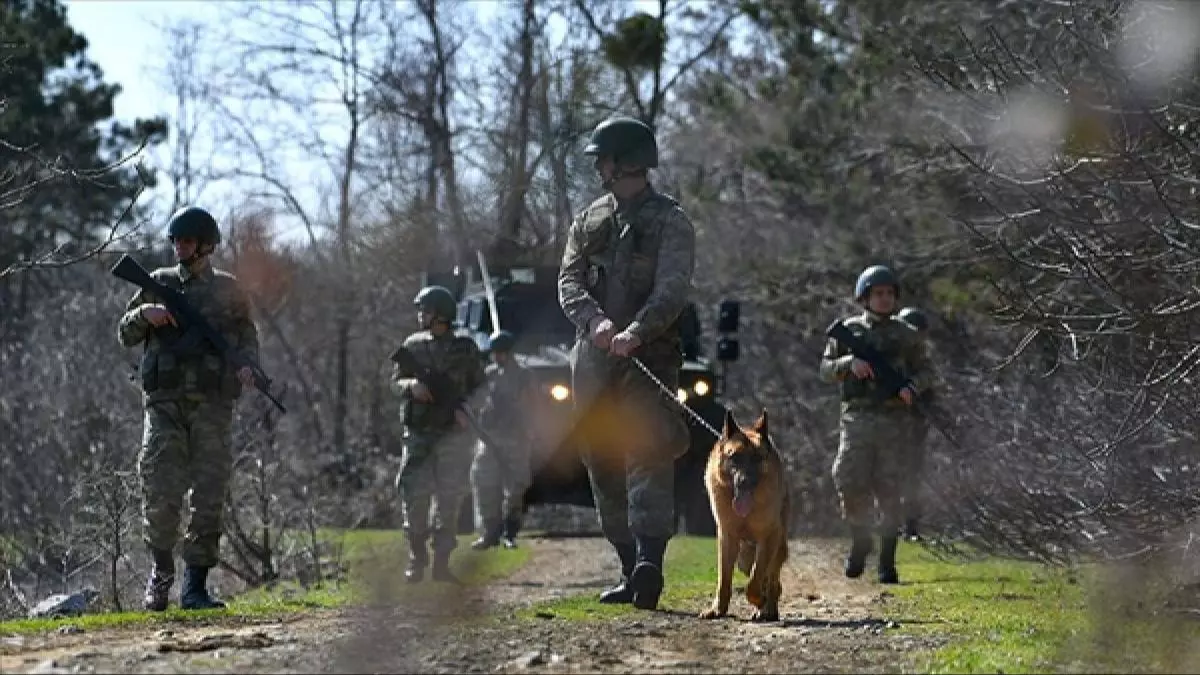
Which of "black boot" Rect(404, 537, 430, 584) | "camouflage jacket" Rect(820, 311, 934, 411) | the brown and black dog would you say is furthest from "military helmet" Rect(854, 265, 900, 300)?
the brown and black dog

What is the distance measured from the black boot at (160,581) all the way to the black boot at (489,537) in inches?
324

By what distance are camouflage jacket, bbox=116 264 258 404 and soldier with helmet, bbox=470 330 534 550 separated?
7.38 metres

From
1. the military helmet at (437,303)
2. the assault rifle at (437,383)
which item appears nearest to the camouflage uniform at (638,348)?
the assault rifle at (437,383)

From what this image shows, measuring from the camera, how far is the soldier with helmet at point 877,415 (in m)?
13.6

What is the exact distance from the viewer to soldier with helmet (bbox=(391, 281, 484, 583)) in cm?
1500

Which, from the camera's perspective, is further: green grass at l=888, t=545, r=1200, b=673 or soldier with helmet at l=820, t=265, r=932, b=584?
soldier with helmet at l=820, t=265, r=932, b=584

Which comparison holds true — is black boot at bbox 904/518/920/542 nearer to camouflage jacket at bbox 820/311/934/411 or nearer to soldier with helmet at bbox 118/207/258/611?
camouflage jacket at bbox 820/311/934/411

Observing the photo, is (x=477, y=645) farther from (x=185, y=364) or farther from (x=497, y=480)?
(x=497, y=480)

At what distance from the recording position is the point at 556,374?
19500 mm

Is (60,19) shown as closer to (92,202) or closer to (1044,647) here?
(92,202)

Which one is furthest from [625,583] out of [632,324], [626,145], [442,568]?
[442,568]

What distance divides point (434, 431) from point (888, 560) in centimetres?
360

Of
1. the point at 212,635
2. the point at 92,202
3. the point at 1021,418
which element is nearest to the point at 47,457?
the point at 92,202

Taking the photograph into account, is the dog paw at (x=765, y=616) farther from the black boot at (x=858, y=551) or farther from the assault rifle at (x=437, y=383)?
the assault rifle at (x=437, y=383)
